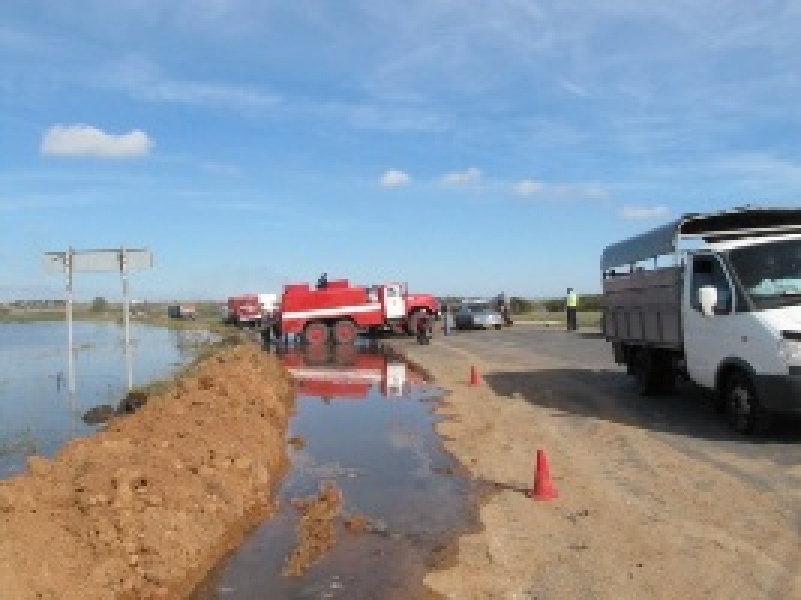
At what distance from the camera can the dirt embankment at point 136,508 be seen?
6332 millimetres

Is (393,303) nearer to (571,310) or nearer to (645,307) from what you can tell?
(571,310)

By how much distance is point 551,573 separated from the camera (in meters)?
6.79

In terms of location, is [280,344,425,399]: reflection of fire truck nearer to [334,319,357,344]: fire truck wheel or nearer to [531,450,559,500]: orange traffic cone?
[334,319,357,344]: fire truck wheel

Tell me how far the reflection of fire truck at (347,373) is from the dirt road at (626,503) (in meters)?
4.17

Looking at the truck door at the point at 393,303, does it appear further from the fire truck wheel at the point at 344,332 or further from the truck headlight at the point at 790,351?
the truck headlight at the point at 790,351


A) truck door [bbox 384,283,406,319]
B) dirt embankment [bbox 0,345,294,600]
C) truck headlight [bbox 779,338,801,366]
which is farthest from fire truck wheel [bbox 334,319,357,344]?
→ truck headlight [bbox 779,338,801,366]

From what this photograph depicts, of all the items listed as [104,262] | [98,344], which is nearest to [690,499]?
[104,262]

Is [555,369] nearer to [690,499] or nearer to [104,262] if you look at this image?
[104,262]

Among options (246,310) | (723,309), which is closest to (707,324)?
(723,309)

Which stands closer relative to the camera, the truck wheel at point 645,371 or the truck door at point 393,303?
the truck wheel at point 645,371

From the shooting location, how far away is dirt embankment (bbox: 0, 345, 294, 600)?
633 centimetres

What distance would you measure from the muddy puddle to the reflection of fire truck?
2650mm

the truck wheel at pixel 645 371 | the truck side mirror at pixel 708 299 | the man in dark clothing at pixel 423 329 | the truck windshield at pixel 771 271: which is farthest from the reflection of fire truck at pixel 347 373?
the truck windshield at pixel 771 271

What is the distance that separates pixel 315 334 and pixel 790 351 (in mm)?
28836
